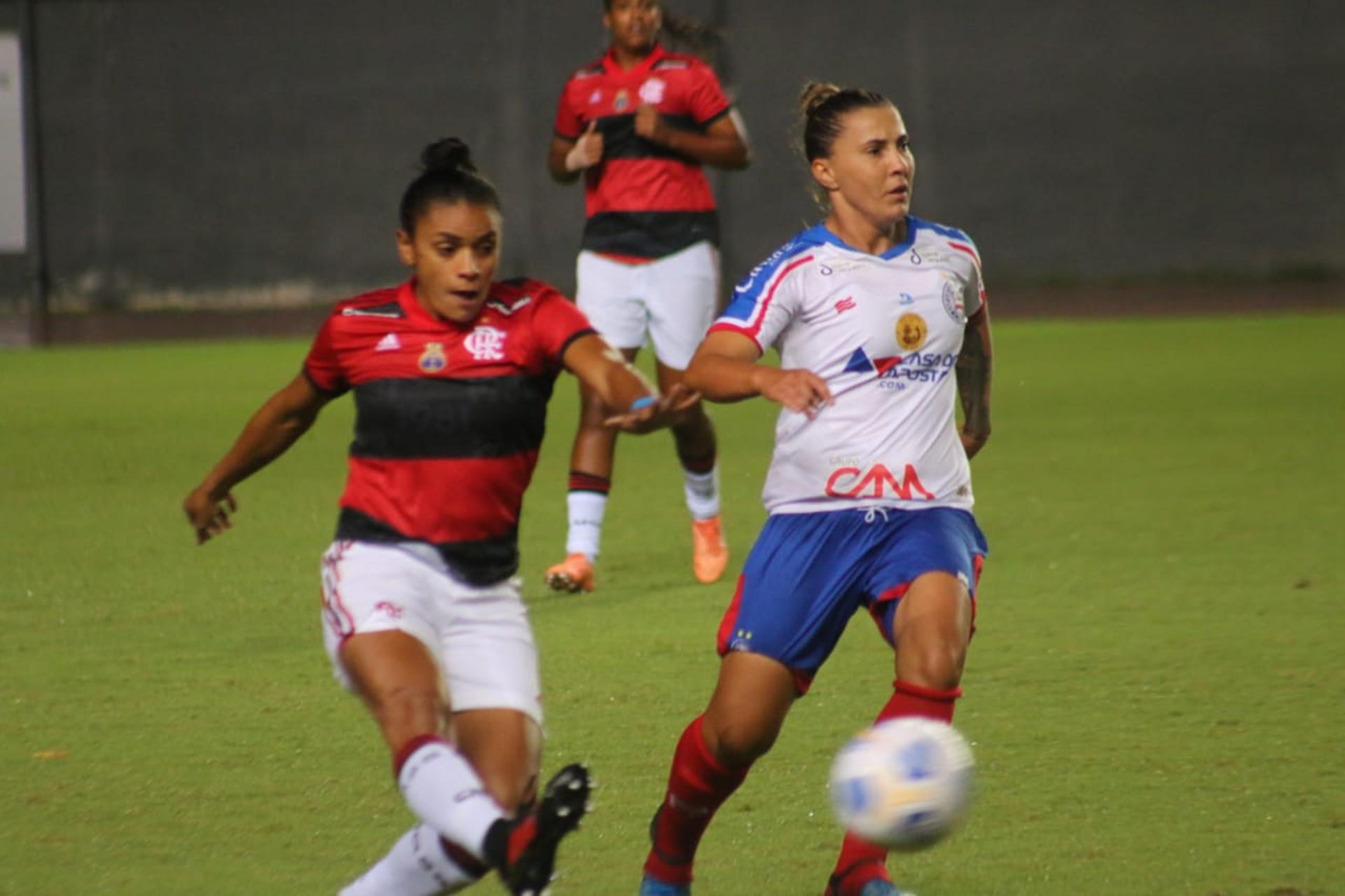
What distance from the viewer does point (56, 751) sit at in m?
5.41

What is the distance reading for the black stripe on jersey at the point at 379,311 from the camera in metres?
3.96

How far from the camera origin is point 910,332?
4.31 m

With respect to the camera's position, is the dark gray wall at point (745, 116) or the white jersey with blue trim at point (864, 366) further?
the dark gray wall at point (745, 116)

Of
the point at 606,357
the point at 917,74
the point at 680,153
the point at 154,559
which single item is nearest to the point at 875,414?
the point at 606,357

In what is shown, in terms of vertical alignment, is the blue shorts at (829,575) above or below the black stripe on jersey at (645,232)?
above

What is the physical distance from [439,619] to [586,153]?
4325mm

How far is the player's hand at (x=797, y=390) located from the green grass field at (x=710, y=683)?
1.02 m

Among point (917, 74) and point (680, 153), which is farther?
point (917, 74)

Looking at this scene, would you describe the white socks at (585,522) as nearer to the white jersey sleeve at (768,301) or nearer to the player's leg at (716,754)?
the white jersey sleeve at (768,301)

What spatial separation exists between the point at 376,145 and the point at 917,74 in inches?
239

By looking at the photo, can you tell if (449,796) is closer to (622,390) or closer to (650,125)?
(622,390)

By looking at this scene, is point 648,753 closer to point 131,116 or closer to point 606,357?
point 606,357

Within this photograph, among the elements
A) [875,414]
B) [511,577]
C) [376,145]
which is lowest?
[376,145]

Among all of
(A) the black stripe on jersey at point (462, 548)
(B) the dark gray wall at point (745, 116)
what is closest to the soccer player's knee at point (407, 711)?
(A) the black stripe on jersey at point (462, 548)
